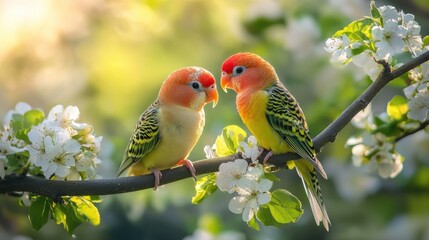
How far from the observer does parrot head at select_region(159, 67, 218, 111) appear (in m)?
2.72

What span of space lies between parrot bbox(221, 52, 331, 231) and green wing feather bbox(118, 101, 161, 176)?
30 centimetres

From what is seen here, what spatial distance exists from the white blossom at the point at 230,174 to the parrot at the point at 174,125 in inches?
17.3

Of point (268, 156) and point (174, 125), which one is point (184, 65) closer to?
point (174, 125)

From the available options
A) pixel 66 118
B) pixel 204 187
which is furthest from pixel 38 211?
pixel 204 187

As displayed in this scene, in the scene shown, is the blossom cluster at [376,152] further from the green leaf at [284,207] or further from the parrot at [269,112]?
the green leaf at [284,207]

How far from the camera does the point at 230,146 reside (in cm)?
240

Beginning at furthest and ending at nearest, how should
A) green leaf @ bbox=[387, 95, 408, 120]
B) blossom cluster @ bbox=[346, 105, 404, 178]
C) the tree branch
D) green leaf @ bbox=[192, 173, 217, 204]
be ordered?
blossom cluster @ bbox=[346, 105, 404, 178]
green leaf @ bbox=[387, 95, 408, 120]
green leaf @ bbox=[192, 173, 217, 204]
the tree branch

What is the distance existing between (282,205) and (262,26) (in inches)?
129

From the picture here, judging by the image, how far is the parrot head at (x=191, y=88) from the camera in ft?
8.94

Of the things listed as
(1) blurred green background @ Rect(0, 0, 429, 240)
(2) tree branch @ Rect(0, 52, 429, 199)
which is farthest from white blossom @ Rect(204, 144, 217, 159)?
(1) blurred green background @ Rect(0, 0, 429, 240)

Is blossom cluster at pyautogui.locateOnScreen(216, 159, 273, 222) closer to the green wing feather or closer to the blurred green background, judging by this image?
the green wing feather

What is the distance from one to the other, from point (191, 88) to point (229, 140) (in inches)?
17.0

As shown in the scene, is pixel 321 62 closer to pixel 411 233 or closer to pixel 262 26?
pixel 262 26

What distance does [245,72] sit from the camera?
2.86 m
